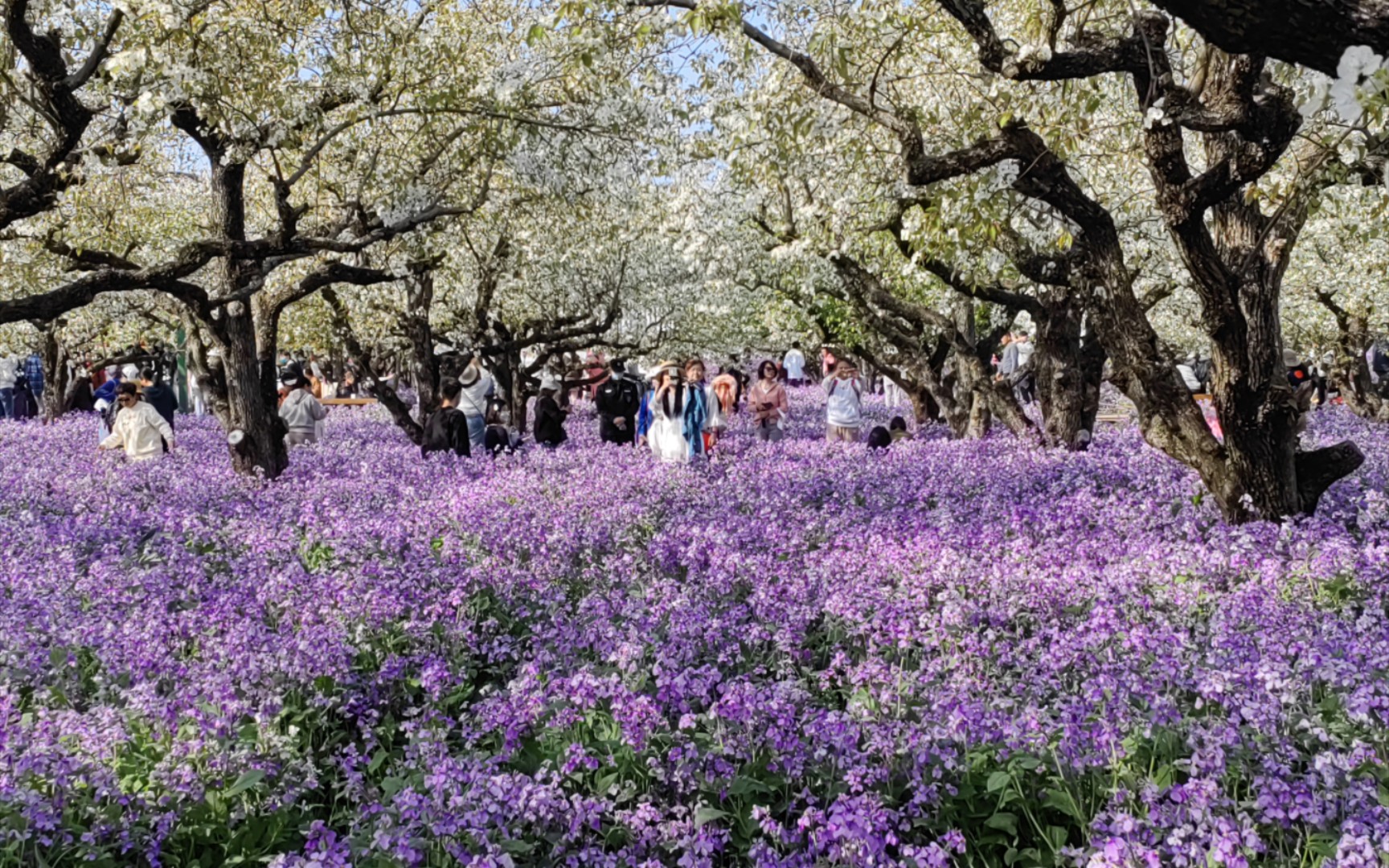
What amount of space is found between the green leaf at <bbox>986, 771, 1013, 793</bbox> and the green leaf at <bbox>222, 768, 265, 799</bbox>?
9.87 ft

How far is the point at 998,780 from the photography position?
4582 millimetres

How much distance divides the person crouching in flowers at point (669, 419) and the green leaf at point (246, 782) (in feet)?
36.9

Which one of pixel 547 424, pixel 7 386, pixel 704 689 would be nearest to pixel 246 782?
pixel 704 689

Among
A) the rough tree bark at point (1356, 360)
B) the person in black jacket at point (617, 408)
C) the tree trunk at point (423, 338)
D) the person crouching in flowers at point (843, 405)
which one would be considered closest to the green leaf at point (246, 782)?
the person in black jacket at point (617, 408)

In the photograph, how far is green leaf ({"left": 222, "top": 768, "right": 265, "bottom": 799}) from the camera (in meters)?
4.55

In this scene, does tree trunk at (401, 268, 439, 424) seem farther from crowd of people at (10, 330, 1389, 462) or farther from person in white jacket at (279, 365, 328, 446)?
person in white jacket at (279, 365, 328, 446)

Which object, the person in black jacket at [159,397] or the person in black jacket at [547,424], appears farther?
the person in black jacket at [159,397]

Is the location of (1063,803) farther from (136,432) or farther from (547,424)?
(547,424)

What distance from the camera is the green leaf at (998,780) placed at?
4.54m

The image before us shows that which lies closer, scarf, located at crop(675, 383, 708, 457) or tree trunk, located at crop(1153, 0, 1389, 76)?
tree trunk, located at crop(1153, 0, 1389, 76)

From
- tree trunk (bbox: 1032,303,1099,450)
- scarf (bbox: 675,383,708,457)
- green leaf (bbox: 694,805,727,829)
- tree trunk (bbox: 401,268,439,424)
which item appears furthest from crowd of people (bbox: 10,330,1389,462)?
green leaf (bbox: 694,805,727,829)

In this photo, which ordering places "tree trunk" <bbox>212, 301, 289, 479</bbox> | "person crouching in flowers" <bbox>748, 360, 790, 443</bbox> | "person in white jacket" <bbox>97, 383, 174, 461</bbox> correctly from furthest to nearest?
"person crouching in flowers" <bbox>748, 360, 790, 443</bbox>
"person in white jacket" <bbox>97, 383, 174, 461</bbox>
"tree trunk" <bbox>212, 301, 289, 479</bbox>

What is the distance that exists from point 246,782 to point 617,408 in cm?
1621

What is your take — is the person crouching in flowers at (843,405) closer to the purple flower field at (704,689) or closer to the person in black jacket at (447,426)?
the person in black jacket at (447,426)
